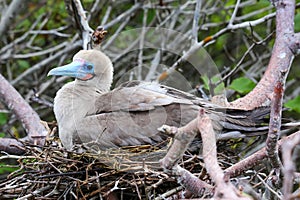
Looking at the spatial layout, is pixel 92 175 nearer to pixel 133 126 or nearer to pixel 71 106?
pixel 133 126

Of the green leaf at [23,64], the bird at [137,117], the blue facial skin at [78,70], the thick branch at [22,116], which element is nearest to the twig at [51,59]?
the green leaf at [23,64]

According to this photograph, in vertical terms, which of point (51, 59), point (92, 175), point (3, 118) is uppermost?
point (51, 59)

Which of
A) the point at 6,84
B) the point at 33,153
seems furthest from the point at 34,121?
the point at 33,153

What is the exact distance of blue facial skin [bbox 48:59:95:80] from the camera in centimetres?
352

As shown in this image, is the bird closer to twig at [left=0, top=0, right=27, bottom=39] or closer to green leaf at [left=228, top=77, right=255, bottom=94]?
green leaf at [left=228, top=77, right=255, bottom=94]

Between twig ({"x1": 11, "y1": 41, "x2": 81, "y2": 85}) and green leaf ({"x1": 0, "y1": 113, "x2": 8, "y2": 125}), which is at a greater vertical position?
twig ({"x1": 11, "y1": 41, "x2": 81, "y2": 85})

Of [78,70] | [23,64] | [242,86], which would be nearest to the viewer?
[78,70]

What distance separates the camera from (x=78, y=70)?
364cm

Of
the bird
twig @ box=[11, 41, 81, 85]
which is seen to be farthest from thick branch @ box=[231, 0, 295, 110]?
twig @ box=[11, 41, 81, 85]

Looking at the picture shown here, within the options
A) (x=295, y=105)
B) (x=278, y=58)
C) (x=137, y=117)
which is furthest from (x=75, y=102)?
(x=295, y=105)

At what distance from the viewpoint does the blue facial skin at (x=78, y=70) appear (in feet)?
11.5

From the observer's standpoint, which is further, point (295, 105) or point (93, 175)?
point (295, 105)

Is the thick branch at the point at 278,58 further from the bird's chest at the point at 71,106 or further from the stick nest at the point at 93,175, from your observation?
the bird's chest at the point at 71,106

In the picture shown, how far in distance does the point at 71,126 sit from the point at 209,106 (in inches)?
33.5
